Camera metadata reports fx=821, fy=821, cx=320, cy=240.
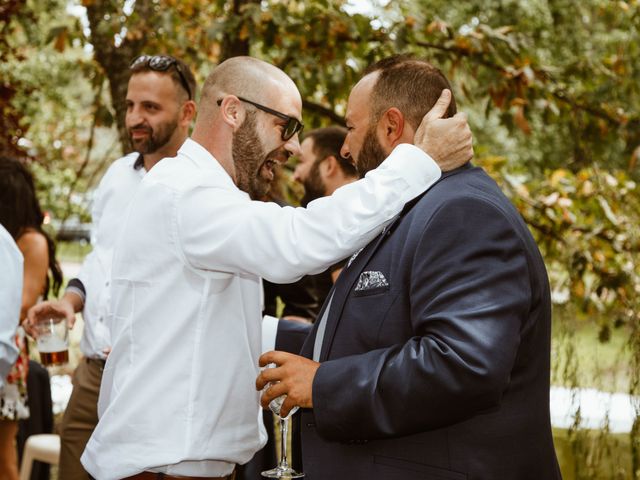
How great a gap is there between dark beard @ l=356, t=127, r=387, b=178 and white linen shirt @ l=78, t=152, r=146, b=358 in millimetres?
1586

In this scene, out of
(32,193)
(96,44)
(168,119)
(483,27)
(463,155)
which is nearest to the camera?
(463,155)

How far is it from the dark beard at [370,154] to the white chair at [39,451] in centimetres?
307

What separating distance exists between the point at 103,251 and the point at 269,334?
130cm

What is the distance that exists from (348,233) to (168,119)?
6.55 feet

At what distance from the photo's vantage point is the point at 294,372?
1974 mm

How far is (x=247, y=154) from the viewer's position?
2.48m

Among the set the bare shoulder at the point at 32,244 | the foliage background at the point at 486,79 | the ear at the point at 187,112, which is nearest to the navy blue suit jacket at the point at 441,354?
the ear at the point at 187,112

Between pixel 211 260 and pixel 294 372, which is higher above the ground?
pixel 211 260

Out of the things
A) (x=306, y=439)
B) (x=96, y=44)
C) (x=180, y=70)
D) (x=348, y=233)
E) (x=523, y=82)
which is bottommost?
(x=306, y=439)

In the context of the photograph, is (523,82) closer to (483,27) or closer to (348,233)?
(483,27)

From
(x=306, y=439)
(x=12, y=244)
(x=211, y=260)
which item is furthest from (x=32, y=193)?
(x=306, y=439)

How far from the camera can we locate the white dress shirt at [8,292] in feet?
9.39

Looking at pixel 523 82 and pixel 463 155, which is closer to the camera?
pixel 463 155

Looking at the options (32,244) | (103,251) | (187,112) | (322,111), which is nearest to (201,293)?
(103,251)
